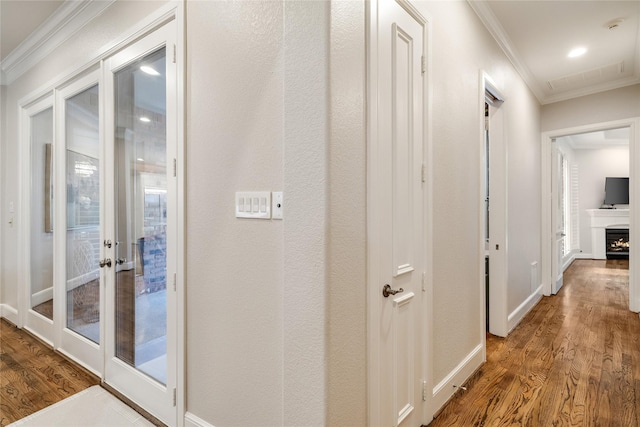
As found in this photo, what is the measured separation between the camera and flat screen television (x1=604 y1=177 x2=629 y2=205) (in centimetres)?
756

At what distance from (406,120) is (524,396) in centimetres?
195

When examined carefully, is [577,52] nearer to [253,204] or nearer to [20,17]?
[253,204]

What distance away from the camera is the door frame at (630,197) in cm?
373

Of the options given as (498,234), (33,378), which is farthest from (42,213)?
(498,234)

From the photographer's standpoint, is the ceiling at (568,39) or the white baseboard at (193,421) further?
the ceiling at (568,39)

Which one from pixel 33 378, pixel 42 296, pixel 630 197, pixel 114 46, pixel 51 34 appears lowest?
pixel 33 378

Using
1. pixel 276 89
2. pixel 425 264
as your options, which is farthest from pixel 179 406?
pixel 276 89

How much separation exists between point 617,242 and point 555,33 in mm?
7115

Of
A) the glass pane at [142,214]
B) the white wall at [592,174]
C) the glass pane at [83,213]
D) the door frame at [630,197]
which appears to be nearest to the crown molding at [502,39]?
the door frame at [630,197]

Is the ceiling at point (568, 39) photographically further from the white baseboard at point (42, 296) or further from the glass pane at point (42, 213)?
the white baseboard at point (42, 296)

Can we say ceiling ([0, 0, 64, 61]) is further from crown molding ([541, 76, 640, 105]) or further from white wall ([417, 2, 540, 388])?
crown molding ([541, 76, 640, 105])

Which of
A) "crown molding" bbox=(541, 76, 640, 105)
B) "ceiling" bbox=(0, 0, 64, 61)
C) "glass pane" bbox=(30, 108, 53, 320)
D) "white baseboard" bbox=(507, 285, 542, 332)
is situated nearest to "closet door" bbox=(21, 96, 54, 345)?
"glass pane" bbox=(30, 108, 53, 320)

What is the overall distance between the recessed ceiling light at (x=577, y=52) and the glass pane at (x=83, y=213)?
4.33 metres

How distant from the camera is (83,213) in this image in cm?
260
